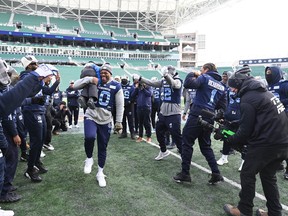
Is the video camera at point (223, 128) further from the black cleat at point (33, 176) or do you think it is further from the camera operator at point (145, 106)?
the camera operator at point (145, 106)

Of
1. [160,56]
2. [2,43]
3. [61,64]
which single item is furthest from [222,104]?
[160,56]

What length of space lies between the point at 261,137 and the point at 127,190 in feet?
7.35

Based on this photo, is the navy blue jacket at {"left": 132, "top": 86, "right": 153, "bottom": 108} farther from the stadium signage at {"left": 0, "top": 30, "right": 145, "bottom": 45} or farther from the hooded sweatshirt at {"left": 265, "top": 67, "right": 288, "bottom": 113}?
the stadium signage at {"left": 0, "top": 30, "right": 145, "bottom": 45}

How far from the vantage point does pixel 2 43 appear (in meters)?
36.6

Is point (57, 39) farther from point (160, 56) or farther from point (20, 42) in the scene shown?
point (160, 56)

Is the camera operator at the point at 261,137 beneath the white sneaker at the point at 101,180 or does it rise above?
above

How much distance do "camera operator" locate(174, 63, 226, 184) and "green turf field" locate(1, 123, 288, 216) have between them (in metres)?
0.33

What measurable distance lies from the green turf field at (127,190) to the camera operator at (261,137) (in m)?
0.70

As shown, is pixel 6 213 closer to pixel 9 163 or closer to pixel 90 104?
pixel 9 163

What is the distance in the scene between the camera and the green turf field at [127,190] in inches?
133

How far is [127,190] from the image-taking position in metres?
4.02

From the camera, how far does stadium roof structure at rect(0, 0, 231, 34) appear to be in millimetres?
42900


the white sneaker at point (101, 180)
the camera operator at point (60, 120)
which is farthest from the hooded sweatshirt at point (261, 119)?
the camera operator at point (60, 120)

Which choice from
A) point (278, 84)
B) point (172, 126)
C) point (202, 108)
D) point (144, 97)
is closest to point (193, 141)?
point (202, 108)
